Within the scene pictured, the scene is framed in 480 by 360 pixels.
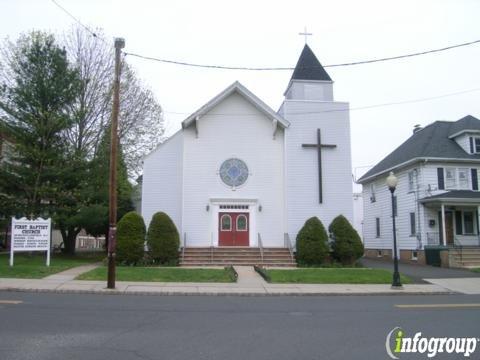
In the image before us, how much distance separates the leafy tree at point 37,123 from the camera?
26750 millimetres

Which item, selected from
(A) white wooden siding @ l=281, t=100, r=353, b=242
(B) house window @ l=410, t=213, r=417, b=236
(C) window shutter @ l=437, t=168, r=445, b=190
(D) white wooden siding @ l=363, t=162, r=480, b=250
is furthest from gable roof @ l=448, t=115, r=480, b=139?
(A) white wooden siding @ l=281, t=100, r=353, b=242

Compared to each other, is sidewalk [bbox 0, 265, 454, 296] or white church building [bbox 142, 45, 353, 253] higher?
white church building [bbox 142, 45, 353, 253]

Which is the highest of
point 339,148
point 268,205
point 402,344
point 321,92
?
point 321,92

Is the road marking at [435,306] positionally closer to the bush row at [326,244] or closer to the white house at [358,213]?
the bush row at [326,244]

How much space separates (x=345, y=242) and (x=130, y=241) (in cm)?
1145

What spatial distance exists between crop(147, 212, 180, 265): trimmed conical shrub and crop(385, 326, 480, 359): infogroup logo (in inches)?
682

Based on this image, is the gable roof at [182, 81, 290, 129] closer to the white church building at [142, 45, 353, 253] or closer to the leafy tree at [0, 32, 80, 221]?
the white church building at [142, 45, 353, 253]

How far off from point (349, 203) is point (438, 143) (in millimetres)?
9859

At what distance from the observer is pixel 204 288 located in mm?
16719

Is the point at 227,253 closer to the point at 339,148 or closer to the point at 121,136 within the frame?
the point at 339,148

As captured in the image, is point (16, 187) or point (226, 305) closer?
point (226, 305)

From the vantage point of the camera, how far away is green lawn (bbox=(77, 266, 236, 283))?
18672mm

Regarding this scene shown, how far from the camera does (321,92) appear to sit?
31.0m

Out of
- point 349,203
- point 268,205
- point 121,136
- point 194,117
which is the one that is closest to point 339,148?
point 349,203
